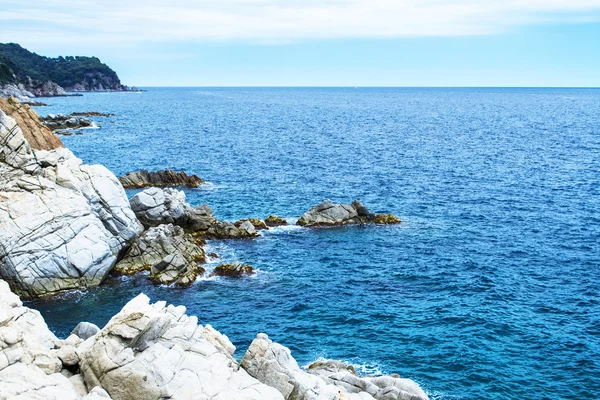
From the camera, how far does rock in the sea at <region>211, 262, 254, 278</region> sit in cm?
5800

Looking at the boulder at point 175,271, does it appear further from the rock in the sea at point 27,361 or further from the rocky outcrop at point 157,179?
the rocky outcrop at point 157,179

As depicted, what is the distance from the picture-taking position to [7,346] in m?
26.0

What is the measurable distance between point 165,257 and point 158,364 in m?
31.5

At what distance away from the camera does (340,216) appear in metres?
75.2

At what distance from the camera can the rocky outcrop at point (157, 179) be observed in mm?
92000

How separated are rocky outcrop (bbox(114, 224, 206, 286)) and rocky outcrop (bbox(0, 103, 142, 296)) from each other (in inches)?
54.2

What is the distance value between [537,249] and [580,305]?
14.3 meters

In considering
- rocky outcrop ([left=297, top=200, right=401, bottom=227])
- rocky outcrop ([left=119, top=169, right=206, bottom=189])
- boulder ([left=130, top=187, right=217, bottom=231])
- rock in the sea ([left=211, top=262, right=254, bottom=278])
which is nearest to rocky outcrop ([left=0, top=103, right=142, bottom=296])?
boulder ([left=130, top=187, right=217, bottom=231])

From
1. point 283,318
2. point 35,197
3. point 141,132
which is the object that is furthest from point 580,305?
point 141,132

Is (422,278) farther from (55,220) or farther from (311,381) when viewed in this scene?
(55,220)

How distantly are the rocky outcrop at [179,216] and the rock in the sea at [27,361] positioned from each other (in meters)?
35.0

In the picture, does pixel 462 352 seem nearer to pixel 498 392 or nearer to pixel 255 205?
pixel 498 392

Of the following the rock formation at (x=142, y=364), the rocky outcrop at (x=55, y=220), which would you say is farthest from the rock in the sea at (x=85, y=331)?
the rocky outcrop at (x=55, y=220)

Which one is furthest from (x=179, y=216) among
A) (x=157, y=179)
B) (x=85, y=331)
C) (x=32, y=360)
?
Result: (x=32, y=360)
